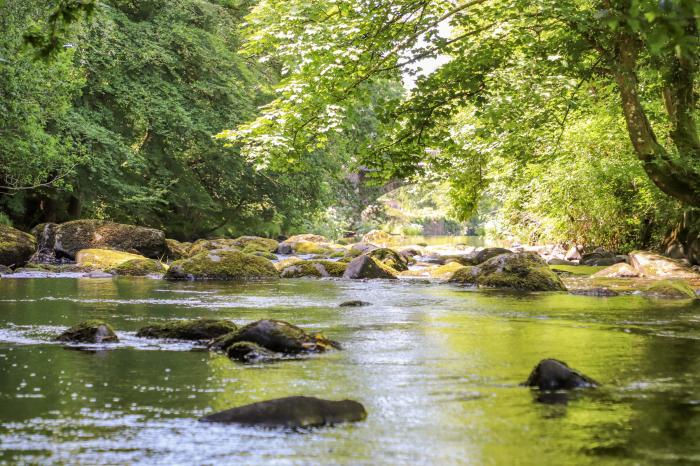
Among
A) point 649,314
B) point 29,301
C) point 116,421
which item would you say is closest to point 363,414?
point 116,421

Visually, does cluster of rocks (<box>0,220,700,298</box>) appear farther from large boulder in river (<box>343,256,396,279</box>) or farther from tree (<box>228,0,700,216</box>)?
tree (<box>228,0,700,216</box>)

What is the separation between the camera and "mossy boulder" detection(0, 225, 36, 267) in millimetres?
20453

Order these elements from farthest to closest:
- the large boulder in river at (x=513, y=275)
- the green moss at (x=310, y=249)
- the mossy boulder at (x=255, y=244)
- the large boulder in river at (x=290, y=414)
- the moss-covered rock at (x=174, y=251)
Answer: the green moss at (x=310, y=249) < the mossy boulder at (x=255, y=244) < the moss-covered rock at (x=174, y=251) < the large boulder in river at (x=513, y=275) < the large boulder in river at (x=290, y=414)

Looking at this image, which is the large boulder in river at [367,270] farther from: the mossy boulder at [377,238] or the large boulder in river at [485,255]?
the mossy boulder at [377,238]

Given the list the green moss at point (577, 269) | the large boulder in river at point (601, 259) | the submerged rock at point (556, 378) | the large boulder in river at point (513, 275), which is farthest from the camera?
the large boulder in river at point (601, 259)

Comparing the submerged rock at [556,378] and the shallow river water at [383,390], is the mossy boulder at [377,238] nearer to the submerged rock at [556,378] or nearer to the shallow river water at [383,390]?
the shallow river water at [383,390]

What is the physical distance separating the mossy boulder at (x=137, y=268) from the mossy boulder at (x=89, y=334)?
11537 mm

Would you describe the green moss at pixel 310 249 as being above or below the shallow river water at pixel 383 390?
above

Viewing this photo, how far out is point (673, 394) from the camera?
5.84m

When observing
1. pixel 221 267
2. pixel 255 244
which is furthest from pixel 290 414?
pixel 255 244

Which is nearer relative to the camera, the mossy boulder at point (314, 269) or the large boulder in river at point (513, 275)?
the large boulder in river at point (513, 275)

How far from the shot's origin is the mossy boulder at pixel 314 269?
20.5 metres

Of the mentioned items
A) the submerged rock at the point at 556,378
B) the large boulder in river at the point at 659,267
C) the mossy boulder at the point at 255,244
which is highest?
the mossy boulder at the point at 255,244

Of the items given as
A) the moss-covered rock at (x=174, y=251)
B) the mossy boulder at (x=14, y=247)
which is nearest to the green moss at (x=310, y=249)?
the moss-covered rock at (x=174, y=251)
